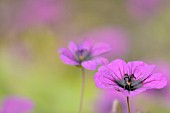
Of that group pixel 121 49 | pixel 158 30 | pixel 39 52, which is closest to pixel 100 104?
pixel 121 49

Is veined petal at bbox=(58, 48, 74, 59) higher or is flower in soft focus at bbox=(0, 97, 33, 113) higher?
→ veined petal at bbox=(58, 48, 74, 59)

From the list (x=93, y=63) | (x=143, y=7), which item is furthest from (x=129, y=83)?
(x=143, y=7)

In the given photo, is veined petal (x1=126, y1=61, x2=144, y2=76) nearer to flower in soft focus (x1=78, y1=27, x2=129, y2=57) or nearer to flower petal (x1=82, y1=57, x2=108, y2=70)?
flower petal (x1=82, y1=57, x2=108, y2=70)

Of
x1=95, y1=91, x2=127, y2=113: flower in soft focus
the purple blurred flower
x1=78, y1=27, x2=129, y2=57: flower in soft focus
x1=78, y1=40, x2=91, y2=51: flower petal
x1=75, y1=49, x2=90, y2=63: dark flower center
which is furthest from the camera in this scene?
the purple blurred flower

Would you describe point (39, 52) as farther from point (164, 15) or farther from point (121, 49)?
point (164, 15)

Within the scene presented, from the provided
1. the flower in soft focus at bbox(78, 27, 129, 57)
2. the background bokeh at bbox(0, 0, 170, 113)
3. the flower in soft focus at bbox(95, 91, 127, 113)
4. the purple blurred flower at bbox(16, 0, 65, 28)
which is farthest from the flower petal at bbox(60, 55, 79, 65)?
the purple blurred flower at bbox(16, 0, 65, 28)

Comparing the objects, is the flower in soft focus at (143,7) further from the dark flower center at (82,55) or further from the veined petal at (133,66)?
the veined petal at (133,66)

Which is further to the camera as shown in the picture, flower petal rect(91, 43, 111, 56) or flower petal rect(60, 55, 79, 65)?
flower petal rect(91, 43, 111, 56)
